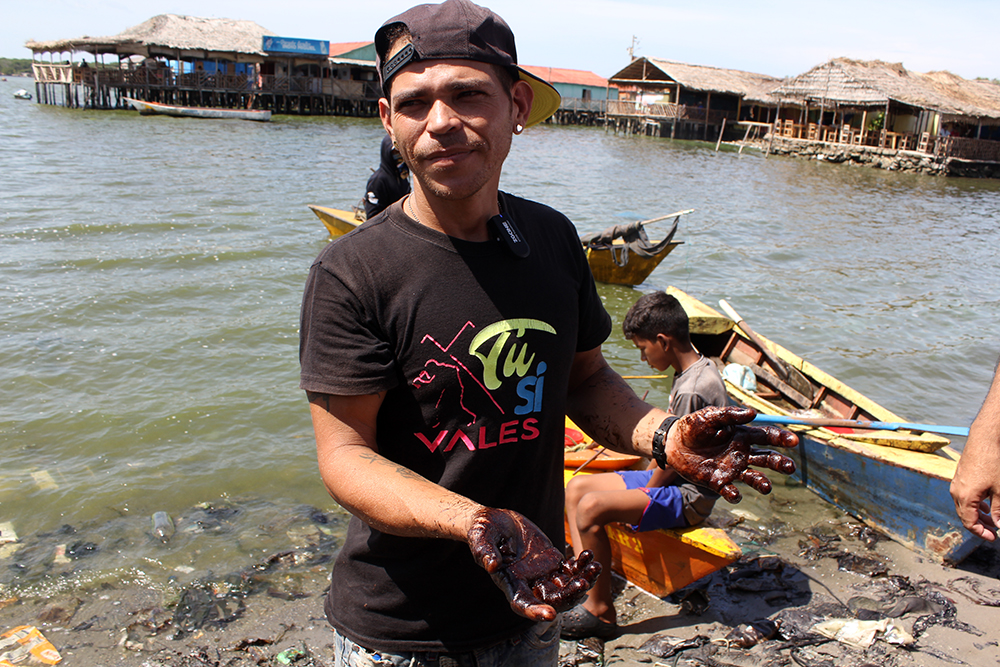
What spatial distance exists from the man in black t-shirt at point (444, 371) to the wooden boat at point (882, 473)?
13.5 ft

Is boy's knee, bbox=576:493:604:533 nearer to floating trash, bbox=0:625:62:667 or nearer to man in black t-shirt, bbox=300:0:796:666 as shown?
man in black t-shirt, bbox=300:0:796:666

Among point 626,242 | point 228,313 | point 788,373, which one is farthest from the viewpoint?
point 626,242

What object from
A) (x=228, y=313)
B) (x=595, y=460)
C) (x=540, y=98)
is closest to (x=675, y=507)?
(x=595, y=460)

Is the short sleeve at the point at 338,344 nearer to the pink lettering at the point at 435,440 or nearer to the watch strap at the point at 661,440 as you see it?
the pink lettering at the point at 435,440

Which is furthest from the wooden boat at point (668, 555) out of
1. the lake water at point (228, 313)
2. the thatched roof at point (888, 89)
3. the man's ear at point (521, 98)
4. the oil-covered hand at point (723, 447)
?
the thatched roof at point (888, 89)

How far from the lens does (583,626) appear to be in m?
4.09

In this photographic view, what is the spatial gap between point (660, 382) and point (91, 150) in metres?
25.2

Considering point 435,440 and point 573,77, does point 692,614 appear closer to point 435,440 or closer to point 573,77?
point 435,440

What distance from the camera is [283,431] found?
7320 millimetres

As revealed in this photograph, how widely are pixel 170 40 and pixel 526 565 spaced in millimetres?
51476

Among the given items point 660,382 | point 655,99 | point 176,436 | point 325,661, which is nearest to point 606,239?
point 660,382

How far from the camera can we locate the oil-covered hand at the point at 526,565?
129cm

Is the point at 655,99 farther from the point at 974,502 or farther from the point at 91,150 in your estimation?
the point at 974,502

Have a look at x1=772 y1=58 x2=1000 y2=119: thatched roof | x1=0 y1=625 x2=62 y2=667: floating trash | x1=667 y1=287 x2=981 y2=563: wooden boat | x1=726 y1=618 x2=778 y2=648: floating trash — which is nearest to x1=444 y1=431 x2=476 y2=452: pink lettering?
x1=726 y1=618 x2=778 y2=648: floating trash
